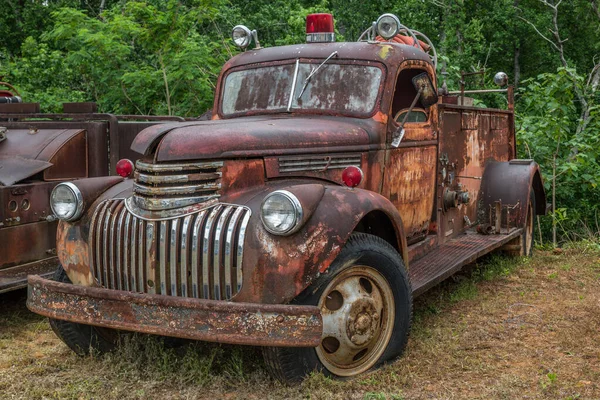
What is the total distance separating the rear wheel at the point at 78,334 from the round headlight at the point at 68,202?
0.37 m

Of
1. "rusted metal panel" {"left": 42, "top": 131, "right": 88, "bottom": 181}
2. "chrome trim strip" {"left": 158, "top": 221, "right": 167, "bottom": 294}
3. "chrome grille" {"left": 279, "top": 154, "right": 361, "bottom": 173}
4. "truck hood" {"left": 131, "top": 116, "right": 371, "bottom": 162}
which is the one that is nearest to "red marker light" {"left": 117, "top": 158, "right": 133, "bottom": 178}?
"truck hood" {"left": 131, "top": 116, "right": 371, "bottom": 162}

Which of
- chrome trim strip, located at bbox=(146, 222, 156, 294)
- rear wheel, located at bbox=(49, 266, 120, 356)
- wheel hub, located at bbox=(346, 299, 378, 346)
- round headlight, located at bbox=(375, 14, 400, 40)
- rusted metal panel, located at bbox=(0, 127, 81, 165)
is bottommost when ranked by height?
rear wheel, located at bbox=(49, 266, 120, 356)

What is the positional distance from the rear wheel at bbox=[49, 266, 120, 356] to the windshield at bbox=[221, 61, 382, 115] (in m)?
1.81

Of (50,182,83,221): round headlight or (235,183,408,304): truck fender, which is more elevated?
(50,182,83,221): round headlight

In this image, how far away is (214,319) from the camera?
11.6 feet

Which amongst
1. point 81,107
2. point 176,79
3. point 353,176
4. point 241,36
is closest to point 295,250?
point 353,176

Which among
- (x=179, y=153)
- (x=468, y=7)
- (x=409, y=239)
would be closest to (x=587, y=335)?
(x=409, y=239)

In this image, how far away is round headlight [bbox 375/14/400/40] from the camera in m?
5.02

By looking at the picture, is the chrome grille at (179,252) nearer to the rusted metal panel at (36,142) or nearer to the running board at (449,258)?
the running board at (449,258)

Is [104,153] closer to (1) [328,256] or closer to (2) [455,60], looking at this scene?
(1) [328,256]

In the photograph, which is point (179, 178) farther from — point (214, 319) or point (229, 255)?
point (214, 319)

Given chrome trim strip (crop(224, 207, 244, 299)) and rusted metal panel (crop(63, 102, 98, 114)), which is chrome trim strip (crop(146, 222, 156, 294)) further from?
rusted metal panel (crop(63, 102, 98, 114))

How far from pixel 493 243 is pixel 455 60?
9.78 meters

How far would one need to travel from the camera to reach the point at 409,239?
5.37 meters
